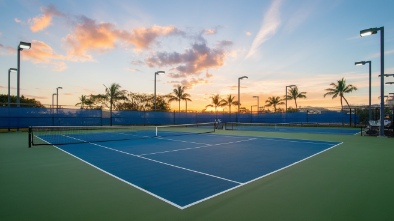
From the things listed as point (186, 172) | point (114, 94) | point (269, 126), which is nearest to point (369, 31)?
point (186, 172)

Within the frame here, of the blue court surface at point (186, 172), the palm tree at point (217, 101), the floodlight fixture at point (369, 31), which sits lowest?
the blue court surface at point (186, 172)

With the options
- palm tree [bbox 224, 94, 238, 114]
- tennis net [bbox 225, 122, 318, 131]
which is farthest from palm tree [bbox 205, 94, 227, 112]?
tennis net [bbox 225, 122, 318, 131]

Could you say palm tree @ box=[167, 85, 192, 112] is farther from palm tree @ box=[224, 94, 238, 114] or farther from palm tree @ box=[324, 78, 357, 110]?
palm tree @ box=[324, 78, 357, 110]

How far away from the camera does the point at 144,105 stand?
193 feet

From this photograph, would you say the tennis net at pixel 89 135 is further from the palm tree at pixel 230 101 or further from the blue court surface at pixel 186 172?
the palm tree at pixel 230 101

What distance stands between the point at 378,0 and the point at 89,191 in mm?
18900

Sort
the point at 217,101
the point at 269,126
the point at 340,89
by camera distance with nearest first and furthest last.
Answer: the point at 269,126
the point at 340,89
the point at 217,101

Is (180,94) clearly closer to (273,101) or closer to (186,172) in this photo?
(273,101)

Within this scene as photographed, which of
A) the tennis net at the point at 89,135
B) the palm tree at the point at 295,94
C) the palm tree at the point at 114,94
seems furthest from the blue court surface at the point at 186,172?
the palm tree at the point at 295,94

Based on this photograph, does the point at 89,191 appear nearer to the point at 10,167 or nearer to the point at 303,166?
the point at 10,167

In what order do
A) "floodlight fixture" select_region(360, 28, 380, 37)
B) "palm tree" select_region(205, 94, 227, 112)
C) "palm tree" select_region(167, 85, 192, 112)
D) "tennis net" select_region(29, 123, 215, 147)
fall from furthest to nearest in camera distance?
"palm tree" select_region(205, 94, 227, 112) → "palm tree" select_region(167, 85, 192, 112) → "floodlight fixture" select_region(360, 28, 380, 37) → "tennis net" select_region(29, 123, 215, 147)

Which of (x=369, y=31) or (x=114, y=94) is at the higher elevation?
(x=369, y=31)

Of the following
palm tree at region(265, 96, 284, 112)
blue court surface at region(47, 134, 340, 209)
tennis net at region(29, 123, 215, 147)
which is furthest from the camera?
palm tree at region(265, 96, 284, 112)

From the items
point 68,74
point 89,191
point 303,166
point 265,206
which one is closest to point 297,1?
point 303,166
